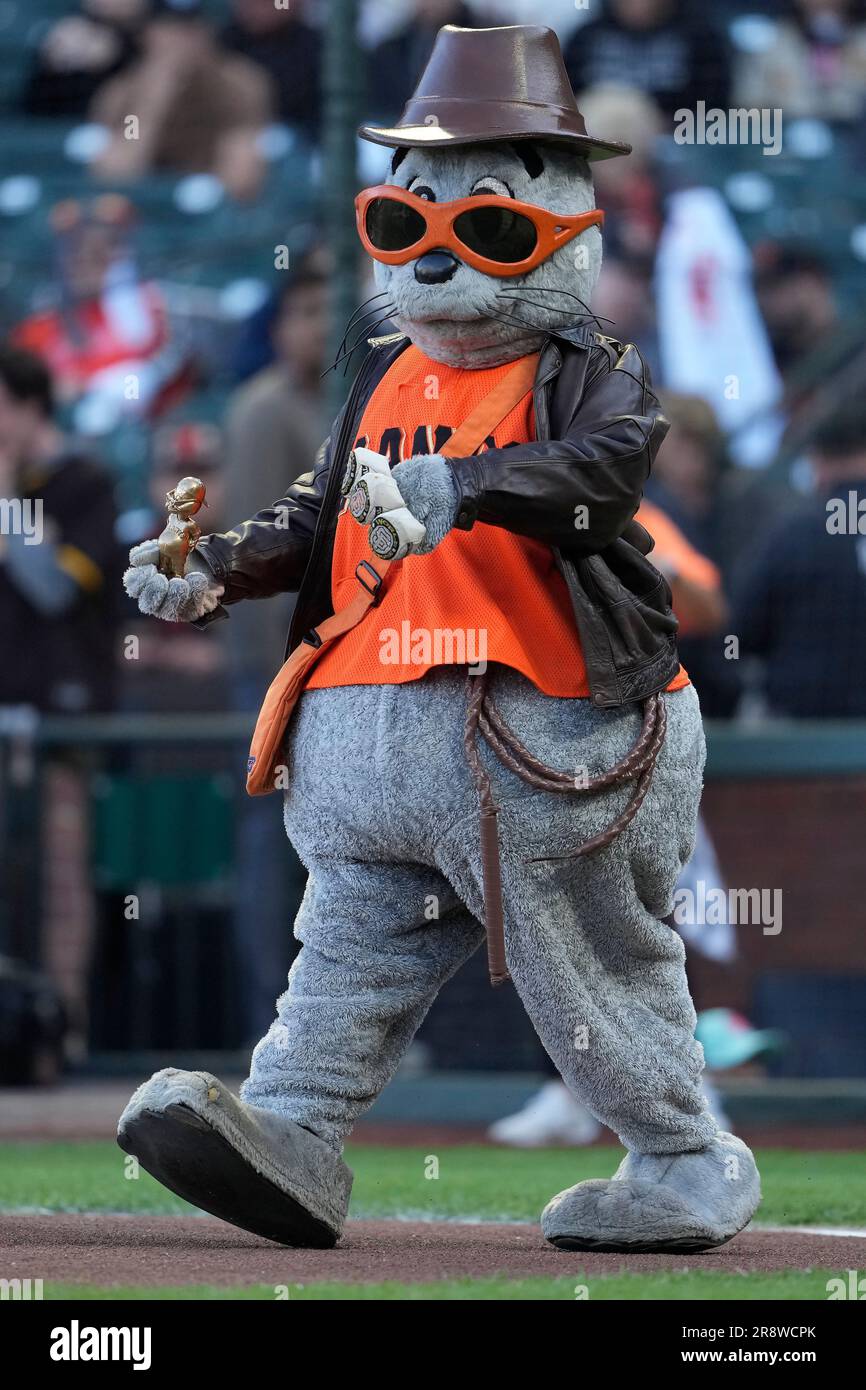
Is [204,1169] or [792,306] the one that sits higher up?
[792,306]

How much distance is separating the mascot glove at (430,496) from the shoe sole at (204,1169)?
3.13 feet

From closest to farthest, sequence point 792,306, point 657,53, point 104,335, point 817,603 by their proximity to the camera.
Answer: point 817,603, point 792,306, point 657,53, point 104,335

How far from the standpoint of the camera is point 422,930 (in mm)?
3955

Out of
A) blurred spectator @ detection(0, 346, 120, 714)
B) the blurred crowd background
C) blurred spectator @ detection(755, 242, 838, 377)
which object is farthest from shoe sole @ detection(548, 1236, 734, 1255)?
blurred spectator @ detection(755, 242, 838, 377)

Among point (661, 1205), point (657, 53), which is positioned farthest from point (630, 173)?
point (661, 1205)

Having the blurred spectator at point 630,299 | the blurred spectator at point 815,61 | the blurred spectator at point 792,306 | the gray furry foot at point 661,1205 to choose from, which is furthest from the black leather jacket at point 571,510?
the blurred spectator at point 815,61

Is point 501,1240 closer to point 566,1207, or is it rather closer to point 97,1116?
point 566,1207

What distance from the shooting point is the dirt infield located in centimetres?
347

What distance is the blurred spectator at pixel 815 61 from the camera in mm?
10023

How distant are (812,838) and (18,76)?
5.96 meters

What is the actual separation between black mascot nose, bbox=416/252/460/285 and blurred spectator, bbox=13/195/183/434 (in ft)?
20.1

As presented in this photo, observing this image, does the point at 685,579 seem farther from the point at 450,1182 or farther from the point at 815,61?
the point at 815,61

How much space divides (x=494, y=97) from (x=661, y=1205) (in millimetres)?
1866

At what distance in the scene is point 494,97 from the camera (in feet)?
12.9
